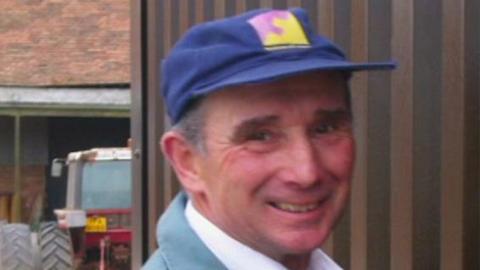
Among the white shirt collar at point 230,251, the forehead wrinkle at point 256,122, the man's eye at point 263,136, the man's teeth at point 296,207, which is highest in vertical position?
the forehead wrinkle at point 256,122

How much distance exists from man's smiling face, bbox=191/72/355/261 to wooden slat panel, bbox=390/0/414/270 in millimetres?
1914

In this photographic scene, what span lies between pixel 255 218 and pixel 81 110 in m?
22.5

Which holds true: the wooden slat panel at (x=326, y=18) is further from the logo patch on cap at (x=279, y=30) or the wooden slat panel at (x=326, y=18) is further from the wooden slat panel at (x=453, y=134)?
the logo patch on cap at (x=279, y=30)

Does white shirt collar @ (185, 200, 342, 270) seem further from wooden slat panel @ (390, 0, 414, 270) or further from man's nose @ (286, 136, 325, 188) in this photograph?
wooden slat panel @ (390, 0, 414, 270)

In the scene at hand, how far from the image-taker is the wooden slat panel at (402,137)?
3975 mm

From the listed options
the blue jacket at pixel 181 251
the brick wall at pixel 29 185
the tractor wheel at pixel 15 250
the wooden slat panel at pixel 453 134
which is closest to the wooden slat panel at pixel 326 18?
the wooden slat panel at pixel 453 134

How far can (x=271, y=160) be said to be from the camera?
2.02 metres

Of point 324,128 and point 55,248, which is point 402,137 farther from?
point 55,248

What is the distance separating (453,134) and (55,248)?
39.4ft

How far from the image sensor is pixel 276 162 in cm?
202

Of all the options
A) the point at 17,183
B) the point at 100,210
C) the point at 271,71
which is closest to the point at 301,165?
the point at 271,71

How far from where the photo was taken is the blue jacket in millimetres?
2043

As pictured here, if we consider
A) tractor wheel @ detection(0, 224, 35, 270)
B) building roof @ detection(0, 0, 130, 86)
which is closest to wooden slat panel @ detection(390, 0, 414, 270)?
tractor wheel @ detection(0, 224, 35, 270)

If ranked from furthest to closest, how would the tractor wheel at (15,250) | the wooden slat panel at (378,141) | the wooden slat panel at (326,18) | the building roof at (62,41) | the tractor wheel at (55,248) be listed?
A: the building roof at (62,41) → the tractor wheel at (55,248) → the tractor wheel at (15,250) → the wooden slat panel at (326,18) → the wooden slat panel at (378,141)
